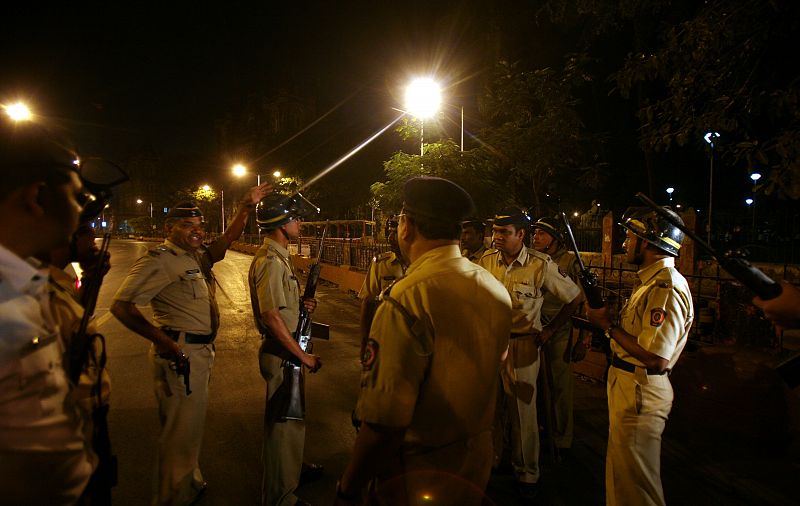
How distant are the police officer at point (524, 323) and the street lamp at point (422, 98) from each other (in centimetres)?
727

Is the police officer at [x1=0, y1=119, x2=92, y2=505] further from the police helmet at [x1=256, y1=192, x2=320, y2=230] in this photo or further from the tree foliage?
the tree foliage

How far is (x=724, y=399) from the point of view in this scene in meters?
4.34

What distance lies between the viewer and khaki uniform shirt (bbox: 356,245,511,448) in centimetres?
158

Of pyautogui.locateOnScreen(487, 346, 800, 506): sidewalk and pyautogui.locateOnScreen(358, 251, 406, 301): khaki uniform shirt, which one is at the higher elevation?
pyautogui.locateOnScreen(358, 251, 406, 301): khaki uniform shirt

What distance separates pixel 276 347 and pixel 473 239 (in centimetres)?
278

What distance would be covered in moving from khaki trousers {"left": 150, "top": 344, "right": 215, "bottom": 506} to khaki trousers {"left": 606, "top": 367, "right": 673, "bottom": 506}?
2845 mm

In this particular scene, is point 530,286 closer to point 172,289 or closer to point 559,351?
point 559,351

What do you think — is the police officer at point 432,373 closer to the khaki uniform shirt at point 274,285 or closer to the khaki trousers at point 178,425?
the khaki uniform shirt at point 274,285

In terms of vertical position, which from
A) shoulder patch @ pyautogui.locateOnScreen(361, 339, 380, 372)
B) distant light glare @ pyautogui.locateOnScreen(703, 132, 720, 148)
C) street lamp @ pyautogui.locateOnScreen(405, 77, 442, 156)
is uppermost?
street lamp @ pyautogui.locateOnScreen(405, 77, 442, 156)

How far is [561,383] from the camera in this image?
15.4ft

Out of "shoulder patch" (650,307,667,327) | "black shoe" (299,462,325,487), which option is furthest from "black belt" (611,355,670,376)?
"black shoe" (299,462,325,487)

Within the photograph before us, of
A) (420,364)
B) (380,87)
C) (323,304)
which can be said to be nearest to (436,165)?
(323,304)

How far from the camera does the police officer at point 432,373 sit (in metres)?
1.58

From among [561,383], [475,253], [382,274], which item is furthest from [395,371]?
[475,253]
